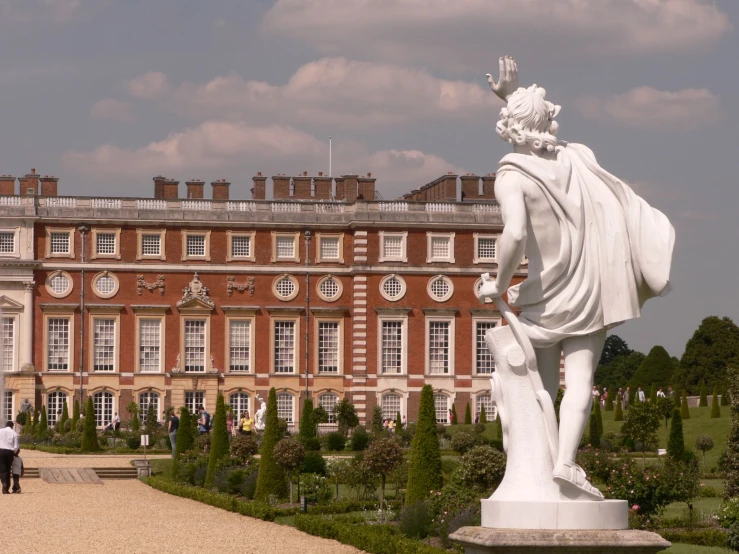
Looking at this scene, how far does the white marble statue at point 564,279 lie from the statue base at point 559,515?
16 cm

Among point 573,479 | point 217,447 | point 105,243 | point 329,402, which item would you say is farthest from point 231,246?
point 573,479

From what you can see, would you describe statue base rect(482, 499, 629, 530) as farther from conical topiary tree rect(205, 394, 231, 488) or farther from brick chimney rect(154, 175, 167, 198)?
brick chimney rect(154, 175, 167, 198)

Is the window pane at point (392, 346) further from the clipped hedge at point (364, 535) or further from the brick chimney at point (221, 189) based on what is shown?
the clipped hedge at point (364, 535)

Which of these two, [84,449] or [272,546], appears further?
[84,449]

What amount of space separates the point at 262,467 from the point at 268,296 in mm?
22921

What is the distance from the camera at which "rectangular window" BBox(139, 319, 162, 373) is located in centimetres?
4028

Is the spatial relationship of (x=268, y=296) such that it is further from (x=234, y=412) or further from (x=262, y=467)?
(x=262, y=467)

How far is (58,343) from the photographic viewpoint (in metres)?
40.0

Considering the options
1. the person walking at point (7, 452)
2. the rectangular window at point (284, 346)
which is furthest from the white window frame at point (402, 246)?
the person walking at point (7, 452)

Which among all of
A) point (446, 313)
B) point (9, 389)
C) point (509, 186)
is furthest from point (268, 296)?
point (509, 186)

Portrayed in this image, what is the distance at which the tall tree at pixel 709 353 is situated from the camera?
51.1 meters

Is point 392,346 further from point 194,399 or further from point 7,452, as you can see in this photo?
point 7,452

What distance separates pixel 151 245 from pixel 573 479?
35.1m

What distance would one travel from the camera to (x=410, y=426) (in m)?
33.7
